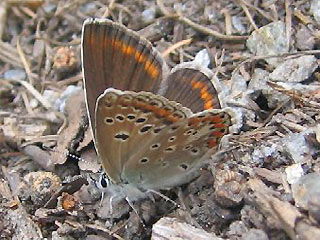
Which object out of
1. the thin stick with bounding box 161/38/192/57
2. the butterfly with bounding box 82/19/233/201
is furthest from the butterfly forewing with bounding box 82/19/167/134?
the thin stick with bounding box 161/38/192/57

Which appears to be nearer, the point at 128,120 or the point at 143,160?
the point at 128,120

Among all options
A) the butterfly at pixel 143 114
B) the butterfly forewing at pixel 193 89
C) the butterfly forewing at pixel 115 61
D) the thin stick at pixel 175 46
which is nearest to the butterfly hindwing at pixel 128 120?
the butterfly at pixel 143 114

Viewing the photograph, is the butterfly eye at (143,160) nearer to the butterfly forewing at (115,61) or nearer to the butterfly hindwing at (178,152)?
the butterfly hindwing at (178,152)

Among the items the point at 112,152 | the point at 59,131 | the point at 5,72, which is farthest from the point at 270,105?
the point at 5,72

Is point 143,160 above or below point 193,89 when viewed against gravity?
below

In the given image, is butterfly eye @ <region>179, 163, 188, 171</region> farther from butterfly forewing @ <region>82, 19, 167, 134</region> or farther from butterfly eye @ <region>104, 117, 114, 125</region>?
butterfly eye @ <region>104, 117, 114, 125</region>

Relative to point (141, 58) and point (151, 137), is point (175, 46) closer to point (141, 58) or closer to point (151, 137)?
point (141, 58)

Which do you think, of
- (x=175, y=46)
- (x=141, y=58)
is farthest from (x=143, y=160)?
(x=175, y=46)

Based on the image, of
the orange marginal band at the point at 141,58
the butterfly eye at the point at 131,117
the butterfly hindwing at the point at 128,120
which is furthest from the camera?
the orange marginal band at the point at 141,58
